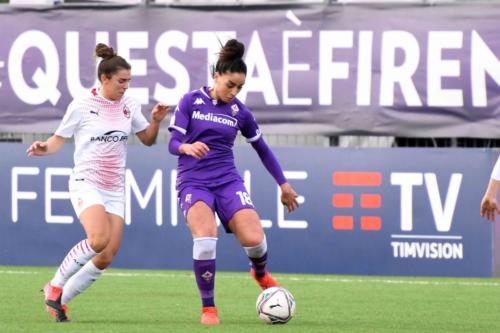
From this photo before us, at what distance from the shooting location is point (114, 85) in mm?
10688

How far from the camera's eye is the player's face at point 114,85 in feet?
34.9

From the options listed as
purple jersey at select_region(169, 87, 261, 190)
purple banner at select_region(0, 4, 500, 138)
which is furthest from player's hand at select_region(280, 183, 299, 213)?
purple banner at select_region(0, 4, 500, 138)

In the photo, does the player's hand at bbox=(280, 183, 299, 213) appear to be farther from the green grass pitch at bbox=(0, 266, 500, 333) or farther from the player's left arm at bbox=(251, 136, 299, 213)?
the green grass pitch at bbox=(0, 266, 500, 333)

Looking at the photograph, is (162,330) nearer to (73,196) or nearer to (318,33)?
(73,196)

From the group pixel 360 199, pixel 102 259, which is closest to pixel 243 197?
pixel 102 259

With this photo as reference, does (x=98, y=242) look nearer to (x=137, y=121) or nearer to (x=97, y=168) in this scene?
(x=97, y=168)

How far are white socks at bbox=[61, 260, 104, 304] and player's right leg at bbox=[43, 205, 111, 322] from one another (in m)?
0.04

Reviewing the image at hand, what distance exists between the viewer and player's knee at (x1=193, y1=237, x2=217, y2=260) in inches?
404

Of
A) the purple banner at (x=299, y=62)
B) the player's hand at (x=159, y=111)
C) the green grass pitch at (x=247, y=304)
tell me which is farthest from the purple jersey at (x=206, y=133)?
the purple banner at (x=299, y=62)

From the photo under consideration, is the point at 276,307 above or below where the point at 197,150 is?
below

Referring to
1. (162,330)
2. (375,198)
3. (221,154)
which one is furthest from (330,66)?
(162,330)

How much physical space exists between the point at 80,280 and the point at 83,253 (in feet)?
0.74

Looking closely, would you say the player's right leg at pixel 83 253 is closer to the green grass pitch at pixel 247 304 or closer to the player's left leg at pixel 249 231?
the green grass pitch at pixel 247 304

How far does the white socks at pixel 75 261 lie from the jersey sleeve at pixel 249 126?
148 cm
